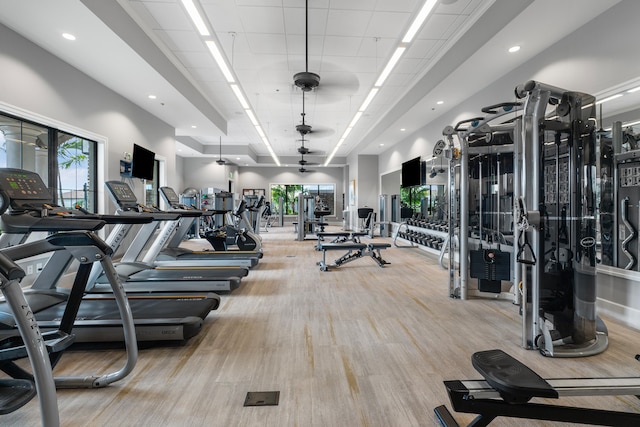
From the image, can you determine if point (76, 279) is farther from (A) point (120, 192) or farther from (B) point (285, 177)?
(B) point (285, 177)

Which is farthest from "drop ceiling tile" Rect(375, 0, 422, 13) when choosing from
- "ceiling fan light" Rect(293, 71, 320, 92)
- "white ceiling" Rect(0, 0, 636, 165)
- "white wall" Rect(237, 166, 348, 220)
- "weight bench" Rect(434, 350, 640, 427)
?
"white wall" Rect(237, 166, 348, 220)

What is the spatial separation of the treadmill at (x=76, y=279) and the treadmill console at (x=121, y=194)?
83cm

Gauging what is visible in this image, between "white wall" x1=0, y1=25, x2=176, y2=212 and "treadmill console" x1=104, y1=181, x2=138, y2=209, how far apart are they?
145 centimetres

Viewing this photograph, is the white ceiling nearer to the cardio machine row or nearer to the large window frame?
the cardio machine row

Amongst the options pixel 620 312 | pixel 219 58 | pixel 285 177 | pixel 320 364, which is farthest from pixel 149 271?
pixel 285 177

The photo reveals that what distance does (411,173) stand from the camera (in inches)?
356

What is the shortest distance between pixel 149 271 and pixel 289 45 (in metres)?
3.81

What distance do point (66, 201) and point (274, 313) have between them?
4043mm

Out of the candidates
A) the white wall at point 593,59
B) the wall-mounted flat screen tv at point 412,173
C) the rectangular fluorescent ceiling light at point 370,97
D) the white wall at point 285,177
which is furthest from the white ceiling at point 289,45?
the white wall at point 285,177

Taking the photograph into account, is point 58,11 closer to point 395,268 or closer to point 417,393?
point 417,393

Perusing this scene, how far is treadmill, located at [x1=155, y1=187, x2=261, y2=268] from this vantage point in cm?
502

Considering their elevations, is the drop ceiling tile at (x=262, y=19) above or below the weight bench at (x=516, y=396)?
above

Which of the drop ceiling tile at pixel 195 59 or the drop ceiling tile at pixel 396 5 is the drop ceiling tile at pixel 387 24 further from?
the drop ceiling tile at pixel 195 59

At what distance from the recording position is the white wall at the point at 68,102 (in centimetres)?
377
